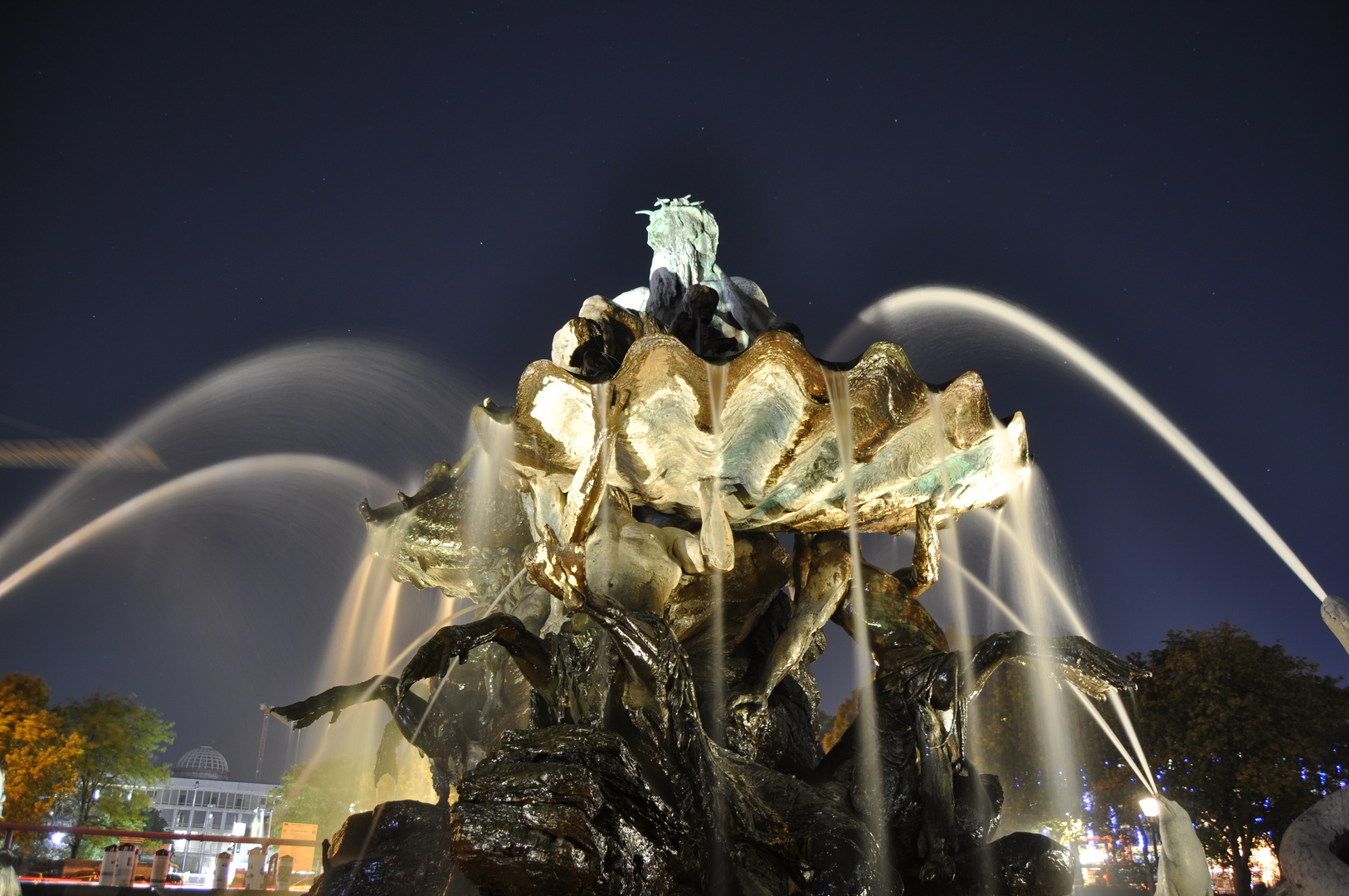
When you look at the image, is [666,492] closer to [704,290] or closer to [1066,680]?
[704,290]

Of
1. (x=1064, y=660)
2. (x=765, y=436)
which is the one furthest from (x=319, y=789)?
(x=1064, y=660)

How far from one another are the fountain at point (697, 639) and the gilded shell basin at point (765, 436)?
0.03 metres

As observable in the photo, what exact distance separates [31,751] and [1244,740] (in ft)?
128

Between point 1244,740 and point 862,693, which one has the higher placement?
point 1244,740

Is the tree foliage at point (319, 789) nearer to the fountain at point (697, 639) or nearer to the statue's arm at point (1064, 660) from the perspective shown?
the fountain at point (697, 639)

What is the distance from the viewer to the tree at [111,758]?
3672 centimetres

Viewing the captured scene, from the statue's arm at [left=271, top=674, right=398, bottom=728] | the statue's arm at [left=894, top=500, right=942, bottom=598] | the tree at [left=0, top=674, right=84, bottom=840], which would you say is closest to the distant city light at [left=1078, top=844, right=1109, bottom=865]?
the statue's arm at [left=894, top=500, right=942, bottom=598]

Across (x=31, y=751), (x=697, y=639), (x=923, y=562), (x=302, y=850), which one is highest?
(x=31, y=751)

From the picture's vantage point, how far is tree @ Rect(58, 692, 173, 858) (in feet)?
120

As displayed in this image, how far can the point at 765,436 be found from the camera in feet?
25.5

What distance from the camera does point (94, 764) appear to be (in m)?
36.9

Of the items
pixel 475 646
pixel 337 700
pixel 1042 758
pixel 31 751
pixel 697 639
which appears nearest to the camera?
pixel 475 646

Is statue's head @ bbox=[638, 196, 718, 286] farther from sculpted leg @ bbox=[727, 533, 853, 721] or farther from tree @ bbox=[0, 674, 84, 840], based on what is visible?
tree @ bbox=[0, 674, 84, 840]

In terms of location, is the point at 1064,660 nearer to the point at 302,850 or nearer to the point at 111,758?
the point at 302,850
